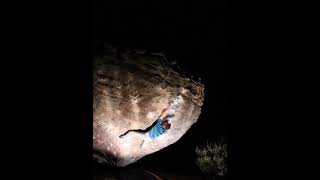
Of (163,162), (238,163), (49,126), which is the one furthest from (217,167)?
(49,126)

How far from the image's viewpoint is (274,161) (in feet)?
14.1

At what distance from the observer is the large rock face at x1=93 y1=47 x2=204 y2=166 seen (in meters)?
3.74

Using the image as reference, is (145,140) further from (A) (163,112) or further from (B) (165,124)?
(A) (163,112)

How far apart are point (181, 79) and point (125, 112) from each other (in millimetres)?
926

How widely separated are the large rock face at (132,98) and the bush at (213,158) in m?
2.70

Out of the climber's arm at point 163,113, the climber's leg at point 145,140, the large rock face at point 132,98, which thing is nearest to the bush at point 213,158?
the large rock face at point 132,98

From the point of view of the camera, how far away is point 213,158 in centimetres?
678

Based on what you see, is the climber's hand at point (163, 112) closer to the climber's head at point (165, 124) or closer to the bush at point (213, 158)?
the climber's head at point (165, 124)

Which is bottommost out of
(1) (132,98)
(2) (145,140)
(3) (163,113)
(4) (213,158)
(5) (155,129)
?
(4) (213,158)

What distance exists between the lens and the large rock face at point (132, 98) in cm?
374

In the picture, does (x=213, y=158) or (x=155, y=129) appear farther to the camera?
(x=213, y=158)

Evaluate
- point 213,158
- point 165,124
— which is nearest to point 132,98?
point 165,124

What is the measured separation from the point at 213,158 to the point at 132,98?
3.61 m

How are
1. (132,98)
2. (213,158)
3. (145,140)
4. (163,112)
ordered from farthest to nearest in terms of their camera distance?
(213,158), (145,140), (163,112), (132,98)
